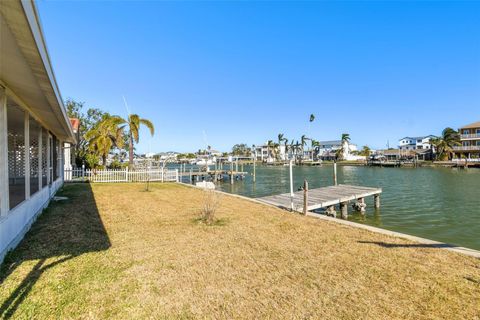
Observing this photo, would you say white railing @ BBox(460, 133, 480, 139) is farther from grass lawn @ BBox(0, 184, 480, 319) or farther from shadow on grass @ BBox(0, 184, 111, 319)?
shadow on grass @ BBox(0, 184, 111, 319)

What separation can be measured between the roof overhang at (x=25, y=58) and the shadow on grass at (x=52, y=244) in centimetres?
311

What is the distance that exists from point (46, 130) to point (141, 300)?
9.58m

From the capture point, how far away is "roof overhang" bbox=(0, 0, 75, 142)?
2.39 meters

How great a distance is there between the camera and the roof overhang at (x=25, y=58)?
7.86 feet

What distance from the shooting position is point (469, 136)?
59688mm

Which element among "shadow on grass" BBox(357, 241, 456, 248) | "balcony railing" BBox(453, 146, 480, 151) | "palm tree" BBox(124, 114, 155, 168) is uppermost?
"palm tree" BBox(124, 114, 155, 168)

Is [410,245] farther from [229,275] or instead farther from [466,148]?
[466,148]

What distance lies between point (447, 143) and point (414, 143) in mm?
42659

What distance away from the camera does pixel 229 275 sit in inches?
161

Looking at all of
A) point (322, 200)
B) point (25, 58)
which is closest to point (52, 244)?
point (25, 58)

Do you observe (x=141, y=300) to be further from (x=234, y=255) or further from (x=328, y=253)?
(x=328, y=253)

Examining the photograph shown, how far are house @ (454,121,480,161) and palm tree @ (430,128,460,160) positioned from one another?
1.00 metres

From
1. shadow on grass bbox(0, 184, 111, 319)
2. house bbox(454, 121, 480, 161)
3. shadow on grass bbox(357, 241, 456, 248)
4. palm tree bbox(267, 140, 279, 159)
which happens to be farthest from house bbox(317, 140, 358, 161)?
shadow on grass bbox(0, 184, 111, 319)

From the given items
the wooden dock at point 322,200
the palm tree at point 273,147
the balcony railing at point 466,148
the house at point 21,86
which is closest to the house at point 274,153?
the palm tree at point 273,147
